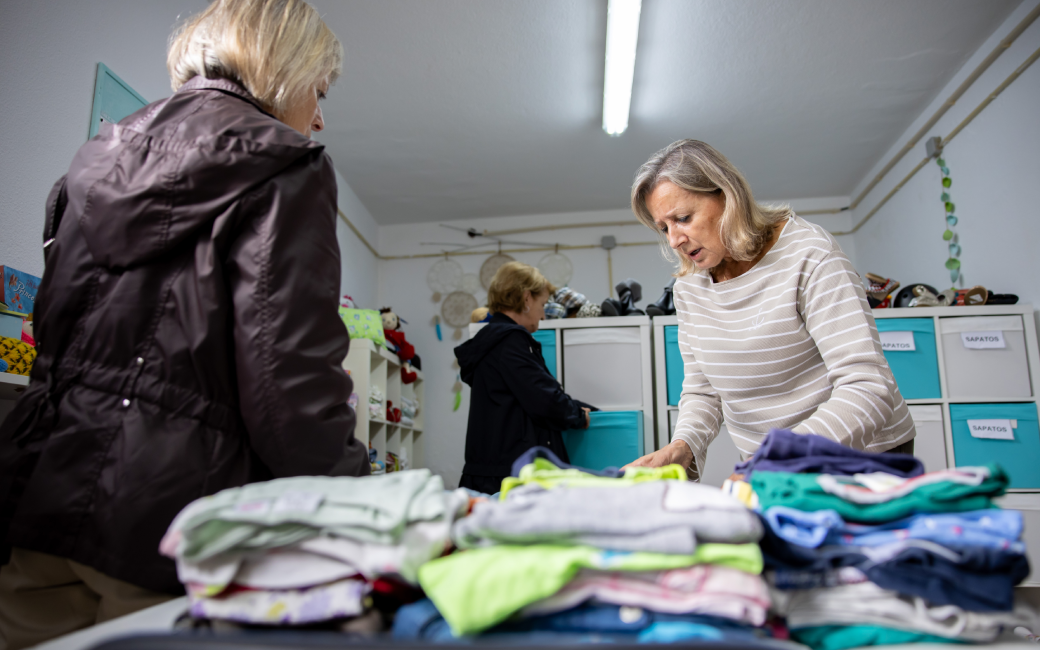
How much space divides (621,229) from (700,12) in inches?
84.5

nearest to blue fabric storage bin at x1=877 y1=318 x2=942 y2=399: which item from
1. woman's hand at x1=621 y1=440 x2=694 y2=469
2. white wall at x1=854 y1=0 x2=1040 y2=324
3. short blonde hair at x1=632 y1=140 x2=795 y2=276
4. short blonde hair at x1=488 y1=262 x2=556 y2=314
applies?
white wall at x1=854 y1=0 x2=1040 y2=324

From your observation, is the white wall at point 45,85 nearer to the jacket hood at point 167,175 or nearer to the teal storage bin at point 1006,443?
the jacket hood at point 167,175

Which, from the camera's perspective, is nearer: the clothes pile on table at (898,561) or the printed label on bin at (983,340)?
the clothes pile on table at (898,561)

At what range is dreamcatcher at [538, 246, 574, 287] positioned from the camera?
4668 millimetres

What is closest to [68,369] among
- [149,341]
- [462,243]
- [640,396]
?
[149,341]

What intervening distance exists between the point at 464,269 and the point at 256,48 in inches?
154

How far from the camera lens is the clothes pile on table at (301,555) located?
1.57ft

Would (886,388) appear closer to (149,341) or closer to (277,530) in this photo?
(277,530)

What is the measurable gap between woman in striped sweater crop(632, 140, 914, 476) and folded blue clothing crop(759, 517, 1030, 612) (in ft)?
1.43

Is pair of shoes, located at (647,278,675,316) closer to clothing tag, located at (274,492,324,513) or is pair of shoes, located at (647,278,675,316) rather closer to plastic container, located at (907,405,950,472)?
plastic container, located at (907,405,950,472)

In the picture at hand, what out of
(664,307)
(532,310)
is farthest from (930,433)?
(532,310)

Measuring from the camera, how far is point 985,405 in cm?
279

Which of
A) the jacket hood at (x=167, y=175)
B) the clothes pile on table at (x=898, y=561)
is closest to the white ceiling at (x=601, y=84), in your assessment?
the jacket hood at (x=167, y=175)

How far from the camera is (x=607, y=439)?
9.77 feet
